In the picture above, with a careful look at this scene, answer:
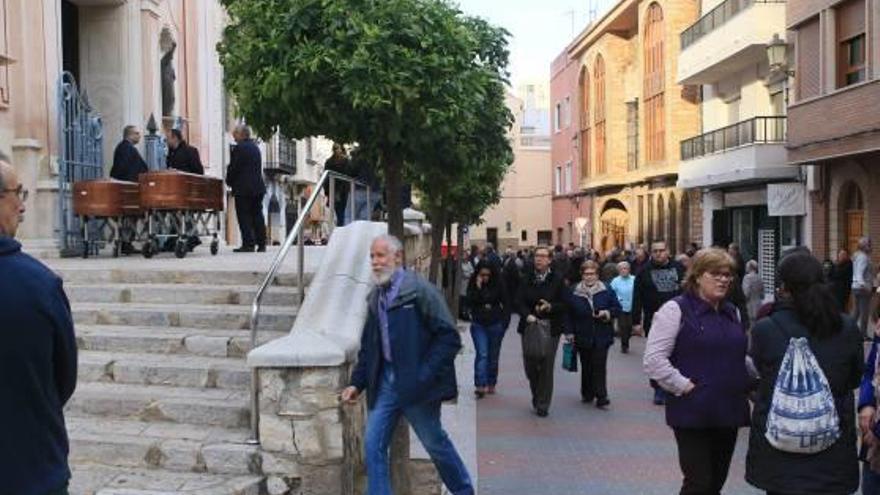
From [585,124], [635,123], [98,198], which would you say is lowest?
[98,198]

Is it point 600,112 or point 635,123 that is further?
point 600,112

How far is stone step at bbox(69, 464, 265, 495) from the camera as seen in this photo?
541 cm

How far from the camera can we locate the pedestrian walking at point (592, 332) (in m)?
10.4

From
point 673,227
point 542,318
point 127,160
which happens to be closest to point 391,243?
point 542,318

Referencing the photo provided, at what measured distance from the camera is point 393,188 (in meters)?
9.32

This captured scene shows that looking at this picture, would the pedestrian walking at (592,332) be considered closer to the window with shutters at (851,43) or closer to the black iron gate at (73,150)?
the black iron gate at (73,150)

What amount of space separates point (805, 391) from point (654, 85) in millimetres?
32832

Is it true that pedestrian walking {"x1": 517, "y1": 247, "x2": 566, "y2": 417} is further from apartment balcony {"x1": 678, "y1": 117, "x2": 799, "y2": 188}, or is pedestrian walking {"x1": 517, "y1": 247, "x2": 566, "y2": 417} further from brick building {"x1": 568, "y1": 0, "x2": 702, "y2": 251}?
brick building {"x1": 568, "y1": 0, "x2": 702, "y2": 251}

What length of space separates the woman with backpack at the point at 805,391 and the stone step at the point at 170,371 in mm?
3595

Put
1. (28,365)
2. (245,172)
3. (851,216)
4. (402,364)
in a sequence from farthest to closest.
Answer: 1. (851,216)
2. (245,172)
3. (402,364)
4. (28,365)

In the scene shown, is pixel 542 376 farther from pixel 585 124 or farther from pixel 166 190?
pixel 585 124

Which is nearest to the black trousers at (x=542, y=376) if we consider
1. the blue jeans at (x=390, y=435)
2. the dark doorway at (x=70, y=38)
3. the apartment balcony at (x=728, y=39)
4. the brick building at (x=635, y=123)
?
the blue jeans at (x=390, y=435)

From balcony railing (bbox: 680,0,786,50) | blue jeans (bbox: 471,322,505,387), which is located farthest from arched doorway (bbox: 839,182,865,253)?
blue jeans (bbox: 471,322,505,387)

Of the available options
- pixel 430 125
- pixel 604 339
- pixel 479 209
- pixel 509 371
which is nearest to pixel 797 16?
pixel 479 209
